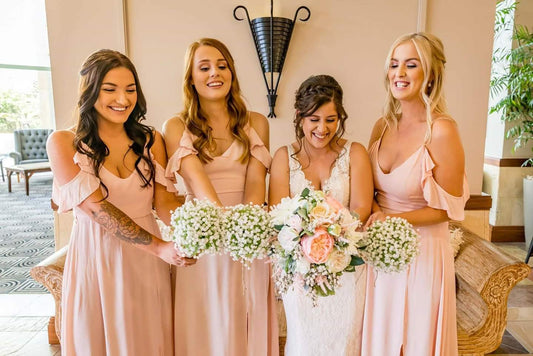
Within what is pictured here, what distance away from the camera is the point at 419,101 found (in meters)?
1.92

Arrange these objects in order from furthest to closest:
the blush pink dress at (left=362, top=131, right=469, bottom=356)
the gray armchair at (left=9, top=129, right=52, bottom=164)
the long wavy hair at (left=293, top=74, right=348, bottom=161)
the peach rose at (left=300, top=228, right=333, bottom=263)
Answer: the gray armchair at (left=9, top=129, right=52, bottom=164) → the blush pink dress at (left=362, top=131, right=469, bottom=356) → the long wavy hair at (left=293, top=74, right=348, bottom=161) → the peach rose at (left=300, top=228, right=333, bottom=263)

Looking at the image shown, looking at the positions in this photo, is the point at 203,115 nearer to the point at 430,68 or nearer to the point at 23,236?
the point at 430,68

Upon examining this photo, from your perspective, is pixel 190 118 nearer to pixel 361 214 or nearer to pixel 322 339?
pixel 361 214

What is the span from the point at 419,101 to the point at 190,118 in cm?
115

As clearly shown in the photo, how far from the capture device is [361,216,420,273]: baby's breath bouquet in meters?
1.47

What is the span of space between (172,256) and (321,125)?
0.90 metres

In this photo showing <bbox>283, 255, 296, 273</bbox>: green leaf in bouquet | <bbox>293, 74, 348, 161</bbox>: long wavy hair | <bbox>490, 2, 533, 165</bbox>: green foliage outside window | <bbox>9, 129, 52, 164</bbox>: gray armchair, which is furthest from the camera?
<bbox>9, 129, 52, 164</bbox>: gray armchair

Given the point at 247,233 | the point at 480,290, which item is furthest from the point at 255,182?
the point at 480,290

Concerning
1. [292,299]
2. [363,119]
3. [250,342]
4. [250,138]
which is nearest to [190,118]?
[250,138]

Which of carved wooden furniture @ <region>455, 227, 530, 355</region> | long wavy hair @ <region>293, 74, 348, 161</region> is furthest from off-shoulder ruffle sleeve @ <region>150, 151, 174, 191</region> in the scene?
carved wooden furniture @ <region>455, 227, 530, 355</region>

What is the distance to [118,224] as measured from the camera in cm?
163

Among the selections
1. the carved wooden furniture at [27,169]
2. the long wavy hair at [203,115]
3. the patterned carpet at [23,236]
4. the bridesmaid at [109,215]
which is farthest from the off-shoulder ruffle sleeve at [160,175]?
the carved wooden furniture at [27,169]

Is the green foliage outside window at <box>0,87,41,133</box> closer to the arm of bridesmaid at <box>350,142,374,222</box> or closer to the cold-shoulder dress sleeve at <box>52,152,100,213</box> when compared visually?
the cold-shoulder dress sleeve at <box>52,152,100,213</box>

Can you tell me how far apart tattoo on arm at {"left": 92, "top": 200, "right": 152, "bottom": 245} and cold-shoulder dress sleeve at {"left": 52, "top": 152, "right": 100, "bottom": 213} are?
0.08 m
